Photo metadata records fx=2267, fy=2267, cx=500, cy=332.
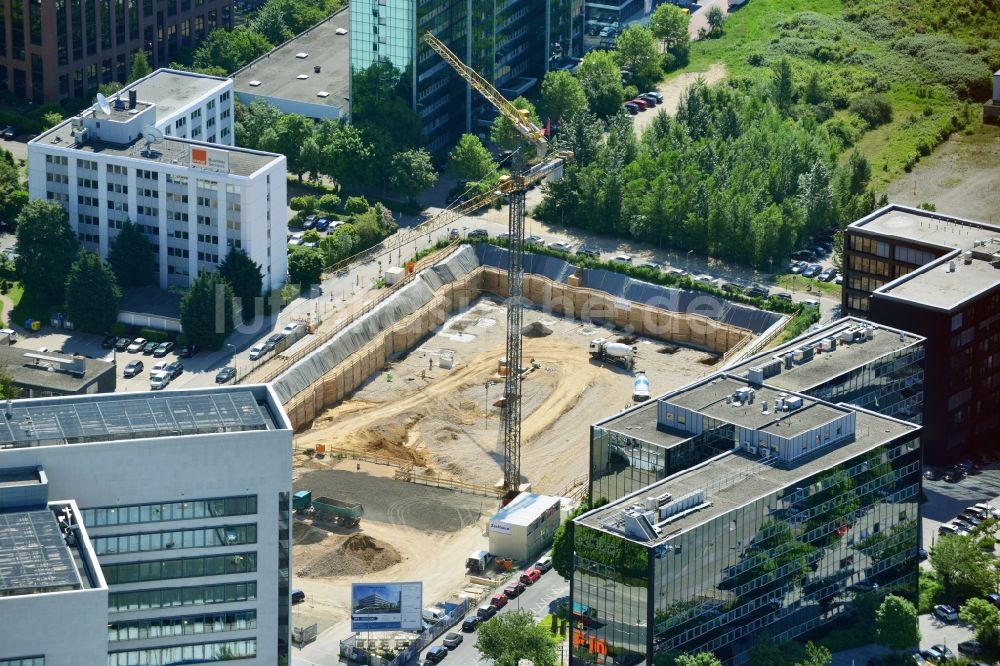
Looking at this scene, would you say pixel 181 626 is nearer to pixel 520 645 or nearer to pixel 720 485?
pixel 520 645

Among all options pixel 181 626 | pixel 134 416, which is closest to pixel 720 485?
pixel 181 626

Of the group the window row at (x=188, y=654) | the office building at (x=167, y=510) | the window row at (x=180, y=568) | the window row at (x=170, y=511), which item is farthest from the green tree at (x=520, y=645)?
the window row at (x=170, y=511)

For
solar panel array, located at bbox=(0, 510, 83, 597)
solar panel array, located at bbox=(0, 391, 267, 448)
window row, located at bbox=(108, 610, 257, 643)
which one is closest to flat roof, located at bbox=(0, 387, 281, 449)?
solar panel array, located at bbox=(0, 391, 267, 448)

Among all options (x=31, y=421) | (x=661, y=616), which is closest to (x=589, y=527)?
(x=661, y=616)

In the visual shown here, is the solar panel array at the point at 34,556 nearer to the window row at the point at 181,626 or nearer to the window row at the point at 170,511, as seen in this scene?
the window row at the point at 170,511

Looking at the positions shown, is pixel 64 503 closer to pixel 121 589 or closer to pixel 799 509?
pixel 121 589

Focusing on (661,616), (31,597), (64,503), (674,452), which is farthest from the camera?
(674,452)
